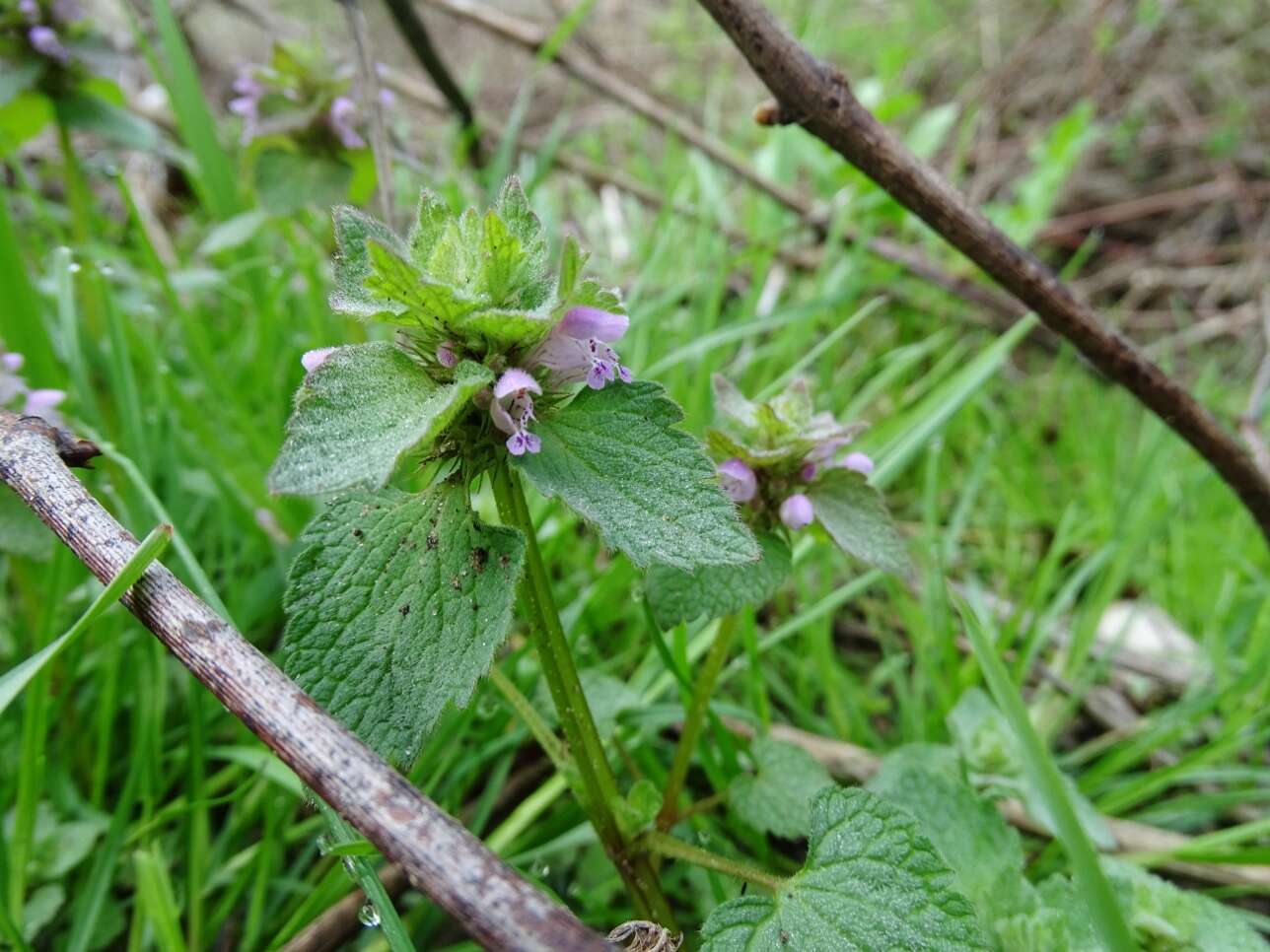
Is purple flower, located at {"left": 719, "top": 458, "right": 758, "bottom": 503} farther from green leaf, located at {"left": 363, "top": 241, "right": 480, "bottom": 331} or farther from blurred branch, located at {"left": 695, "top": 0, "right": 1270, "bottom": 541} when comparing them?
blurred branch, located at {"left": 695, "top": 0, "right": 1270, "bottom": 541}

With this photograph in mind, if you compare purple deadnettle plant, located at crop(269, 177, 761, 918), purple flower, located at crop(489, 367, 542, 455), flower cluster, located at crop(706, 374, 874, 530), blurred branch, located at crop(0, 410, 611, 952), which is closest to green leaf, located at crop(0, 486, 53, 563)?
blurred branch, located at crop(0, 410, 611, 952)

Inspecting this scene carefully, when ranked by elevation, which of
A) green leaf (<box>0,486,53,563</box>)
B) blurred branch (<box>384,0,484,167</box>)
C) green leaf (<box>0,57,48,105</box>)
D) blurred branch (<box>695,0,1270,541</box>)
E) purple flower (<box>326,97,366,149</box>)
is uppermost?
blurred branch (<box>384,0,484,167</box>)

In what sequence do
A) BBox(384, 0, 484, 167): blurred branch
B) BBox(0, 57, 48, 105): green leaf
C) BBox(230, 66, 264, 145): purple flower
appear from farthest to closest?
1. BBox(384, 0, 484, 167): blurred branch
2. BBox(230, 66, 264, 145): purple flower
3. BBox(0, 57, 48, 105): green leaf

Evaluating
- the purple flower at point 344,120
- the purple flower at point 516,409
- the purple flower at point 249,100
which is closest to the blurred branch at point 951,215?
the purple flower at point 516,409

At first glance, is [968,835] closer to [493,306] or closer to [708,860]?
[708,860]

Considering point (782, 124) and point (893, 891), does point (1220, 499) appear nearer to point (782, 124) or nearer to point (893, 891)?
point (782, 124)

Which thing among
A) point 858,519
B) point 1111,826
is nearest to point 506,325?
point 858,519
